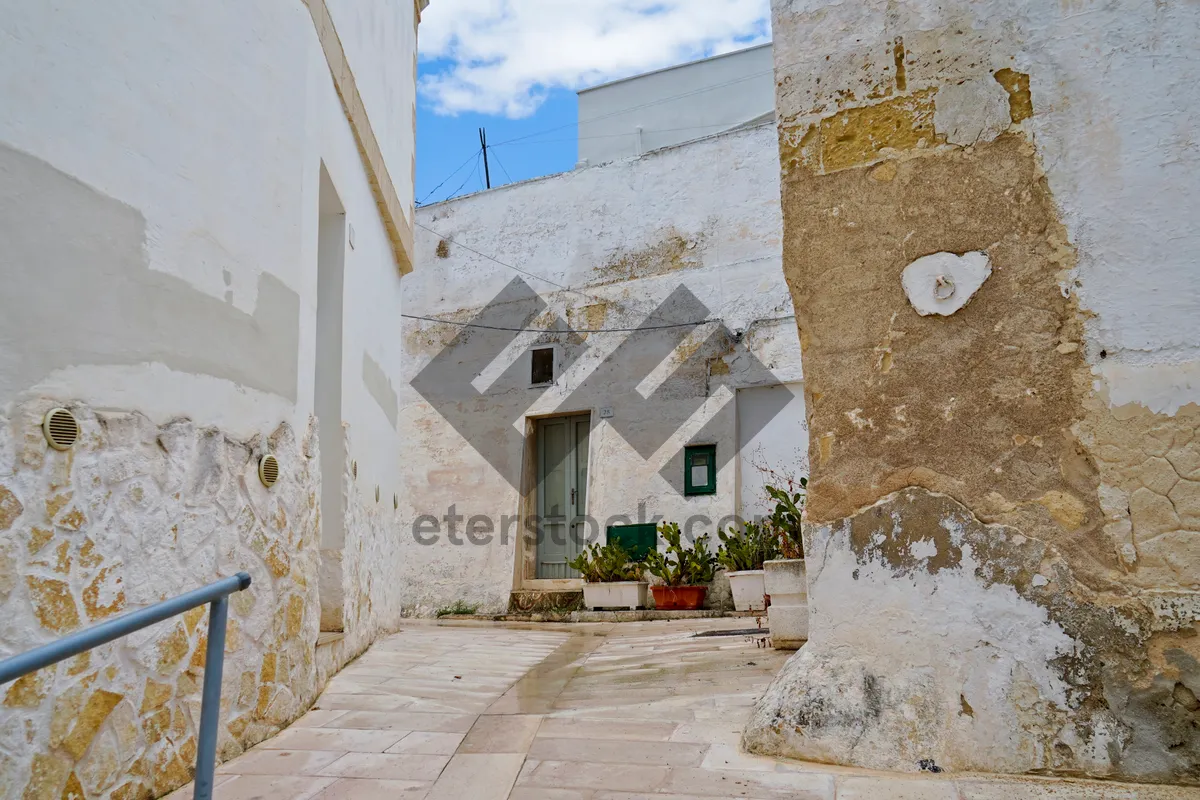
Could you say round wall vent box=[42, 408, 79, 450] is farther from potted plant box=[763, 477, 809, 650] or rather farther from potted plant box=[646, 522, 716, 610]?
potted plant box=[646, 522, 716, 610]

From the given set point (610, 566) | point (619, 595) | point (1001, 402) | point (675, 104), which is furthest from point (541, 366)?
point (1001, 402)

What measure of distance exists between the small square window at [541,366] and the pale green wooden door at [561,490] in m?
0.51

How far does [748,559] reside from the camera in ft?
28.3

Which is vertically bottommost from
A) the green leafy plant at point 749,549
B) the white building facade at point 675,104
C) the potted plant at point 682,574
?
the potted plant at point 682,574

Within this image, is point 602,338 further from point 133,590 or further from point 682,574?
point 133,590

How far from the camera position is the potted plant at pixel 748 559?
827 cm

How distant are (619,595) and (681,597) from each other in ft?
2.16

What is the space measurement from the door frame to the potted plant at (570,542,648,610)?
85 cm

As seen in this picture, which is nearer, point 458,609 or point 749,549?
point 749,549

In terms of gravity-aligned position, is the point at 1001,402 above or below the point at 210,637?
above

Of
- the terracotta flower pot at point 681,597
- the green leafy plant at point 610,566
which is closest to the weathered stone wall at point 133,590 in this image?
the terracotta flower pot at point 681,597

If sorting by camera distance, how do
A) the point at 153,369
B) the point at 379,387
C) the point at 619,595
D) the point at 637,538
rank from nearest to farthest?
1. the point at 153,369
2. the point at 379,387
3. the point at 619,595
4. the point at 637,538

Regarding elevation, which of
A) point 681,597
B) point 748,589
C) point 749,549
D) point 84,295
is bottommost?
point 681,597

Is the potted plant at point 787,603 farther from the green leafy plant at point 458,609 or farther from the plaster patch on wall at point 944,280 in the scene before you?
the green leafy plant at point 458,609
